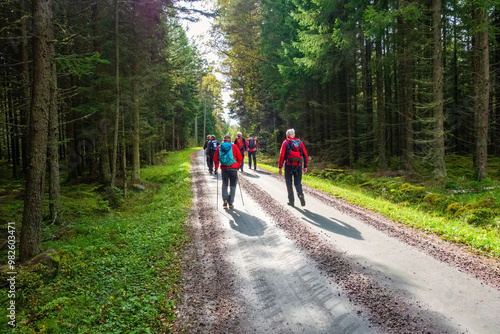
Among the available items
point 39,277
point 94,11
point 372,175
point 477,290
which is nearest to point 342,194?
point 372,175

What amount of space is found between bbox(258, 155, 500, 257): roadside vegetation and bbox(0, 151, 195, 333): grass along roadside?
236 inches

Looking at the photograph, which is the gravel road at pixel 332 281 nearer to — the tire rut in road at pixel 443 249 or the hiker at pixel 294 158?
the tire rut in road at pixel 443 249

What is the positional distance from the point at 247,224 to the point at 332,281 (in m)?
3.54

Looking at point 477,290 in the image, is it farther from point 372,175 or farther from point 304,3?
point 304,3

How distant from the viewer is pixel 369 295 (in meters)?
3.98

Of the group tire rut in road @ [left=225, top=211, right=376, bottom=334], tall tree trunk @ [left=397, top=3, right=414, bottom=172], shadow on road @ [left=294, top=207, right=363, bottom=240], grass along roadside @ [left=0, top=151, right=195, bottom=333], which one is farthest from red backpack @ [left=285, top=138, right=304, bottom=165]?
tall tree trunk @ [left=397, top=3, right=414, bottom=172]

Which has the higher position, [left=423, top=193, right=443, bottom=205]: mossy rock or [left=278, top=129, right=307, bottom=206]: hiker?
[left=278, top=129, right=307, bottom=206]: hiker

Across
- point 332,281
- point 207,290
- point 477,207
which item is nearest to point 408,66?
point 477,207

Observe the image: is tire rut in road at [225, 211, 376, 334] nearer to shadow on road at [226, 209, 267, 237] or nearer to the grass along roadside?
shadow on road at [226, 209, 267, 237]

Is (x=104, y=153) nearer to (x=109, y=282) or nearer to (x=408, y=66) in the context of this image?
(x=109, y=282)

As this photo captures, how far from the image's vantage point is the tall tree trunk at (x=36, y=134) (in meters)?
5.07

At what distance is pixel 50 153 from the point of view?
816cm

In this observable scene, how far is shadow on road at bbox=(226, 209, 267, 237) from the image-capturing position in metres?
7.01

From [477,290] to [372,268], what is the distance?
1404 mm
